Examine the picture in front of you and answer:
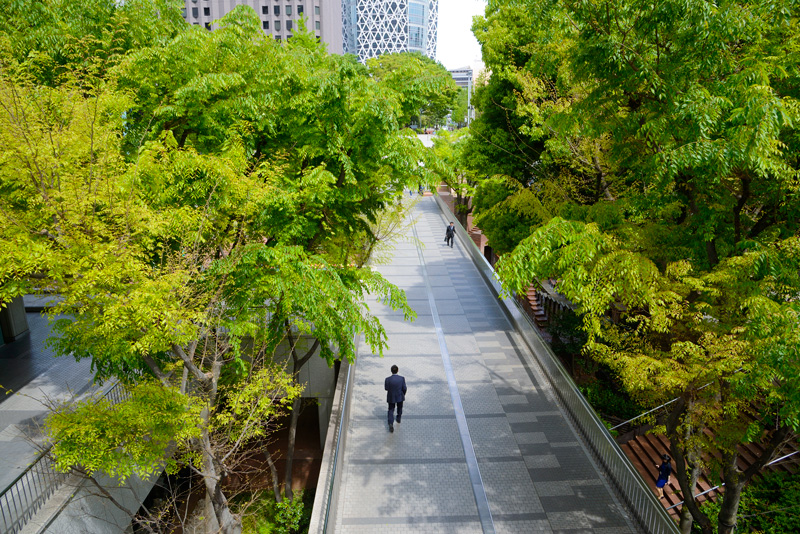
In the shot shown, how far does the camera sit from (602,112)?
24.8 ft

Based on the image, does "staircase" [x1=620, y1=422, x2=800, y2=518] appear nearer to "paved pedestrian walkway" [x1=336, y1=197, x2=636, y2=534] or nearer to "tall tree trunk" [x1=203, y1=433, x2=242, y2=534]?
"paved pedestrian walkway" [x1=336, y1=197, x2=636, y2=534]

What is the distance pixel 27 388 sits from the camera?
1152 cm

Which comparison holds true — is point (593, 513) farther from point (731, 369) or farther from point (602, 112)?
point (602, 112)

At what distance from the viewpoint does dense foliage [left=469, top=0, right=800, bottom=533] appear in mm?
5359

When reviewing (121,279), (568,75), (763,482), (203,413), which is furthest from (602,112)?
(763,482)

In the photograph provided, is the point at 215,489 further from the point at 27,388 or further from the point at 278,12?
the point at 278,12

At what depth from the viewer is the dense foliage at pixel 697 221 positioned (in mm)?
5359

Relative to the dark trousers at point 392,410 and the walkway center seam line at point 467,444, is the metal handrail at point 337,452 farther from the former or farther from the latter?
the walkway center seam line at point 467,444

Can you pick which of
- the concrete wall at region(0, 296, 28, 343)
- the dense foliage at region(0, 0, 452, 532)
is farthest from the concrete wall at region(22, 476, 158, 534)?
the concrete wall at region(0, 296, 28, 343)

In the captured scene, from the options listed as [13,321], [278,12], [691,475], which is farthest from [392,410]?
[278,12]

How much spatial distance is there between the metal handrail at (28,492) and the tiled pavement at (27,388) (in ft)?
1.42

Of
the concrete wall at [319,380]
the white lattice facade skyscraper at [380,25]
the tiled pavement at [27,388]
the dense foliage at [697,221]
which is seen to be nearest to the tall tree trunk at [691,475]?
the dense foliage at [697,221]

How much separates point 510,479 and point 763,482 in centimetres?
A: 558

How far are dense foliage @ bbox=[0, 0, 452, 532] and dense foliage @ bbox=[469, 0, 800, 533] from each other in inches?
127
